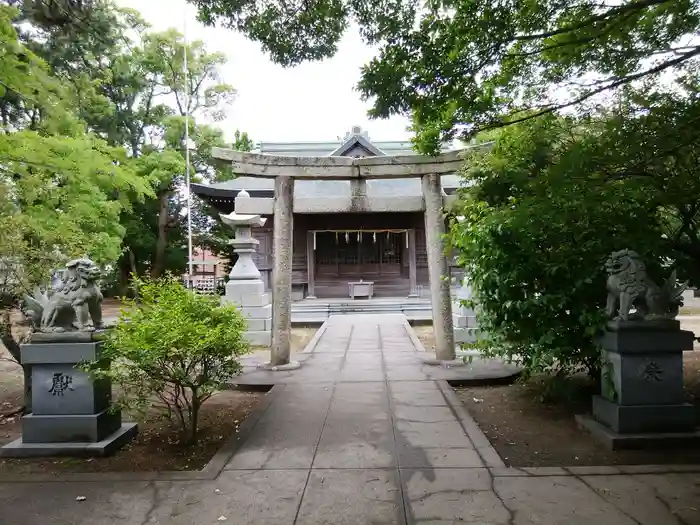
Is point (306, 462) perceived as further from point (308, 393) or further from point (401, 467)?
point (308, 393)

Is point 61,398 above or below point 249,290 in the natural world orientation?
below

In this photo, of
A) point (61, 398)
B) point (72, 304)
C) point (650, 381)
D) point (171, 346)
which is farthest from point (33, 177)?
point (650, 381)

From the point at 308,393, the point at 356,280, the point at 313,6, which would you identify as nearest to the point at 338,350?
the point at 308,393

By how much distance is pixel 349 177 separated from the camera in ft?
27.0

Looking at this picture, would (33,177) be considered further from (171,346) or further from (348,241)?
(348,241)

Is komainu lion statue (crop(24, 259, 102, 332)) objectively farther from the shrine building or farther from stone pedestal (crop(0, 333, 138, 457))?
the shrine building

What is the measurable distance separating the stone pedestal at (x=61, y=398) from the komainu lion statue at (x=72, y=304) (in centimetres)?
13

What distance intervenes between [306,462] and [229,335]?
1.32 metres

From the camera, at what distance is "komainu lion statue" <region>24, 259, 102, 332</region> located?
14.1 feet

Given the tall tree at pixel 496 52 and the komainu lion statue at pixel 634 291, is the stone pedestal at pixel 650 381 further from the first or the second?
the tall tree at pixel 496 52

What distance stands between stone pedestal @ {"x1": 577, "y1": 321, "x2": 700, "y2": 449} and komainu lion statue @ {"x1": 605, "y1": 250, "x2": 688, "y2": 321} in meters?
0.11

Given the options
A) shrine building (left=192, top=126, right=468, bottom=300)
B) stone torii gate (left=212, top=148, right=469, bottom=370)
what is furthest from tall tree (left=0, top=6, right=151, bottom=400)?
shrine building (left=192, top=126, right=468, bottom=300)

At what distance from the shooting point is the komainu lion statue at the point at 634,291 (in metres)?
4.25

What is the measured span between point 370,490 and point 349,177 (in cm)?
577
